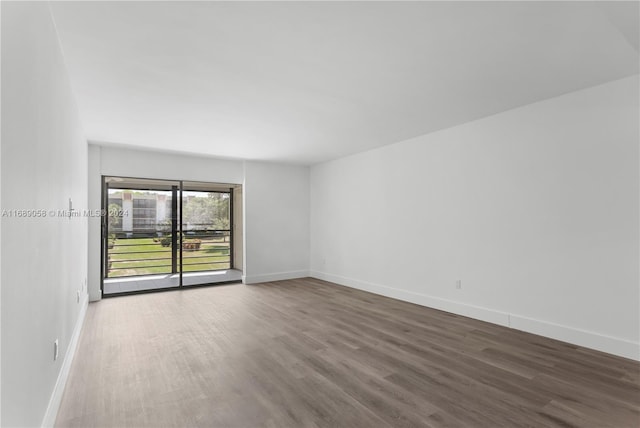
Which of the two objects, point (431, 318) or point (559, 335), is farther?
point (431, 318)

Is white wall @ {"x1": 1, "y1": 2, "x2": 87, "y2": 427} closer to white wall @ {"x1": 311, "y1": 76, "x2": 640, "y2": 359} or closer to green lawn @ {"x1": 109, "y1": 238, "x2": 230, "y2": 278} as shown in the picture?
green lawn @ {"x1": 109, "y1": 238, "x2": 230, "y2": 278}

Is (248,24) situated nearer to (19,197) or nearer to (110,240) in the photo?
(19,197)

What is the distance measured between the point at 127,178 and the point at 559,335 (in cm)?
682

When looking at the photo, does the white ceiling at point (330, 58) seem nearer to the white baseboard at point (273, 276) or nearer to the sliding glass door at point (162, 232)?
the sliding glass door at point (162, 232)

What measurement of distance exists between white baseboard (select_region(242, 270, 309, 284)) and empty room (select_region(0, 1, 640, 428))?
1.02 metres

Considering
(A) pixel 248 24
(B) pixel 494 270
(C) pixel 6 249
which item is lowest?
(B) pixel 494 270

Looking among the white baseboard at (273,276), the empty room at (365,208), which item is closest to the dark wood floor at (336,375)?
the empty room at (365,208)

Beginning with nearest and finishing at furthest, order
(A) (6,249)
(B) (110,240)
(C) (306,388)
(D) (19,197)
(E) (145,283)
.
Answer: (A) (6,249) → (D) (19,197) → (C) (306,388) → (B) (110,240) → (E) (145,283)

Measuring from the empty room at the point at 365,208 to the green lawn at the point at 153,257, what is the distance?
85mm

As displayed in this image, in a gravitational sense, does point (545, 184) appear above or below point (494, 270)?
above

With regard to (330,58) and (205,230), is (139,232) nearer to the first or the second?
(205,230)

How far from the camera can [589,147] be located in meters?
3.41

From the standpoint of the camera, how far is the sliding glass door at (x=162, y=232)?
20.0 ft

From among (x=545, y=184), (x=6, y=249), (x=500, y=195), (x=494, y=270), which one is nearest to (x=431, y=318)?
(x=494, y=270)
